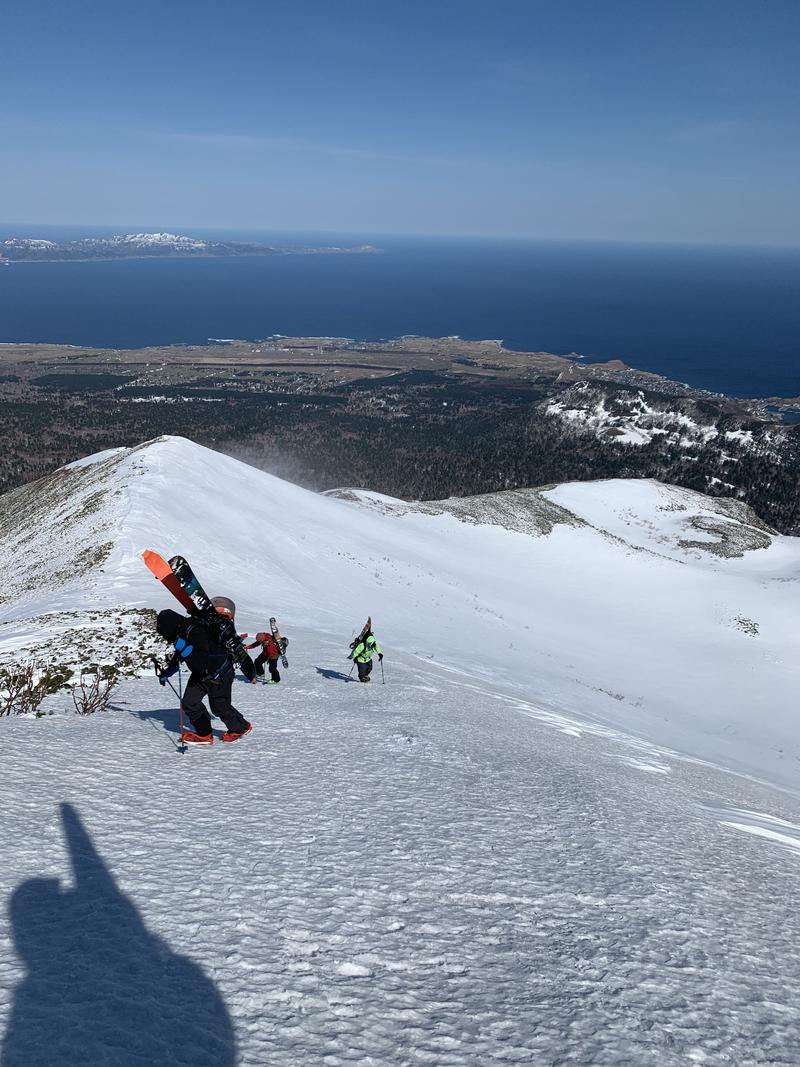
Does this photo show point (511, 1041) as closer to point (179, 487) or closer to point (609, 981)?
point (609, 981)

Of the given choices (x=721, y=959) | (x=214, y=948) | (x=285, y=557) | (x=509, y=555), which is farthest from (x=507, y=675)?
(x=509, y=555)

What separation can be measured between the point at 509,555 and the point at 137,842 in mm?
59633

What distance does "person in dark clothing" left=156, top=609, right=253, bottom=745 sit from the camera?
32.3 ft

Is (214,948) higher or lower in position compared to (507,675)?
higher

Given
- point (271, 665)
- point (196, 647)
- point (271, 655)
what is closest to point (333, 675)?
point (271, 665)

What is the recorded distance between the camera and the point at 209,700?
→ 10594mm

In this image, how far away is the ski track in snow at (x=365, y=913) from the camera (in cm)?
458

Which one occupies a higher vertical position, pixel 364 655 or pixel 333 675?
pixel 364 655

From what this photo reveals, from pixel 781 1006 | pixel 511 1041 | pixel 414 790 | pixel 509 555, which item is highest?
pixel 511 1041

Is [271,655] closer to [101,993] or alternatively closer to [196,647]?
[196,647]

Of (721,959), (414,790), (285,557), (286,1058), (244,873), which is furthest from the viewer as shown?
(285,557)

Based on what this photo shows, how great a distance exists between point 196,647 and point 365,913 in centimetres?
535

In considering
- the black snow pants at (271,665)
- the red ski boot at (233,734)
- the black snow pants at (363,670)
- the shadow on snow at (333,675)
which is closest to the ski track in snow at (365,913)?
the red ski boot at (233,734)

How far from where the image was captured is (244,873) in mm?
6633
